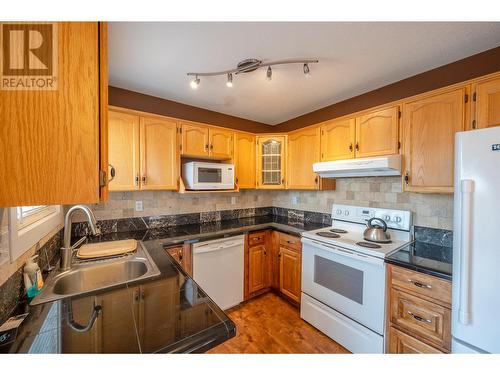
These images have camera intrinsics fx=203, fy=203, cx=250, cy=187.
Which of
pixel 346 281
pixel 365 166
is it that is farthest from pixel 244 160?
pixel 346 281

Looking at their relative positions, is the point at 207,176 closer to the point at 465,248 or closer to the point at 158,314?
the point at 158,314

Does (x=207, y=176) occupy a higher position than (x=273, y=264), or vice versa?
(x=207, y=176)

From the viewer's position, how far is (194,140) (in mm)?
2270

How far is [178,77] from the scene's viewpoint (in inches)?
70.2

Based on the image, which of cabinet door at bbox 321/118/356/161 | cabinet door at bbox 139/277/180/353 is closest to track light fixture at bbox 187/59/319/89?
cabinet door at bbox 321/118/356/161

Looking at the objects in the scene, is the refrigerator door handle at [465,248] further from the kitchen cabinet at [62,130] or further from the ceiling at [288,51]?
the kitchen cabinet at [62,130]

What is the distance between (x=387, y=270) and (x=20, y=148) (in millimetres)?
2008

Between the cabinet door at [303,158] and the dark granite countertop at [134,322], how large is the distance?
1.81m

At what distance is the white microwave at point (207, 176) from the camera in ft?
7.10

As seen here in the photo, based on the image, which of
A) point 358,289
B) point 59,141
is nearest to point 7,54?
point 59,141

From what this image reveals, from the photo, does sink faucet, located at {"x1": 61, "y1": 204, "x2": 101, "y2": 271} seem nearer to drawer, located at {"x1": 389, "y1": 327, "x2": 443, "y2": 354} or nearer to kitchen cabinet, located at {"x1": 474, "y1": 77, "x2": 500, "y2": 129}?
drawer, located at {"x1": 389, "y1": 327, "x2": 443, "y2": 354}

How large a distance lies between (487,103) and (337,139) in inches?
40.8

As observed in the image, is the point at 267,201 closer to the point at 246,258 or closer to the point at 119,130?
the point at 246,258

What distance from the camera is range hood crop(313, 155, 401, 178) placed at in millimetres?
1656
